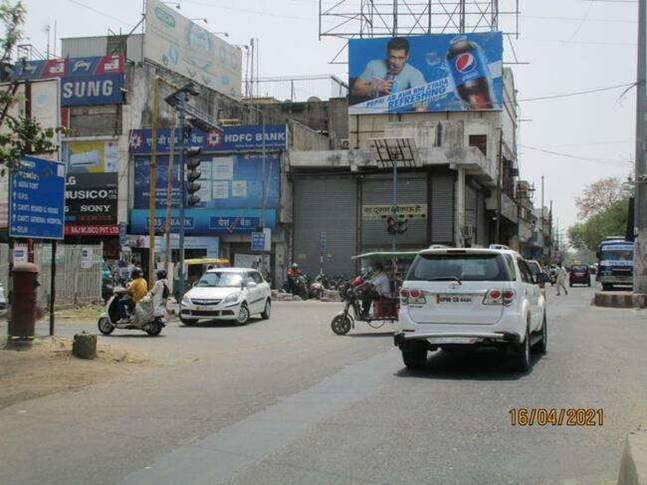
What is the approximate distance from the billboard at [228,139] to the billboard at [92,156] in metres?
1.17

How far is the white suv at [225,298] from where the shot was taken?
2047 cm

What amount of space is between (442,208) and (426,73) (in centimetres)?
1346

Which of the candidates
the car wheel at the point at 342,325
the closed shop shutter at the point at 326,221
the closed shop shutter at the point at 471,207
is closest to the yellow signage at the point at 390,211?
the closed shop shutter at the point at 326,221

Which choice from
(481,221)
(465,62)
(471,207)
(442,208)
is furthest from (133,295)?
(465,62)

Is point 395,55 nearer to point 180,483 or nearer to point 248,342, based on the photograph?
point 248,342

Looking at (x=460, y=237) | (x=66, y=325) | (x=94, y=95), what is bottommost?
(x=66, y=325)

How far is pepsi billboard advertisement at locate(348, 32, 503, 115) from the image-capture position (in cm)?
4878

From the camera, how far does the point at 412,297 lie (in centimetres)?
1098

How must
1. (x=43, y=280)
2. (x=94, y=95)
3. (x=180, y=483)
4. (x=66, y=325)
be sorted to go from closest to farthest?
(x=180, y=483), (x=66, y=325), (x=43, y=280), (x=94, y=95)

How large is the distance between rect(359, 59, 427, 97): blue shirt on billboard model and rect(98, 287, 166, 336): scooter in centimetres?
3617

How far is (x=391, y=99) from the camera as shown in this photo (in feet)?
167

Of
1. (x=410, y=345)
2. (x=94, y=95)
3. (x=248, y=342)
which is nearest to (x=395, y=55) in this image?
(x=94, y=95)

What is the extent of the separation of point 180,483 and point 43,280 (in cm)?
1950

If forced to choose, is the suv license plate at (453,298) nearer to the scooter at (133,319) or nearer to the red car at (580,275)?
the scooter at (133,319)
